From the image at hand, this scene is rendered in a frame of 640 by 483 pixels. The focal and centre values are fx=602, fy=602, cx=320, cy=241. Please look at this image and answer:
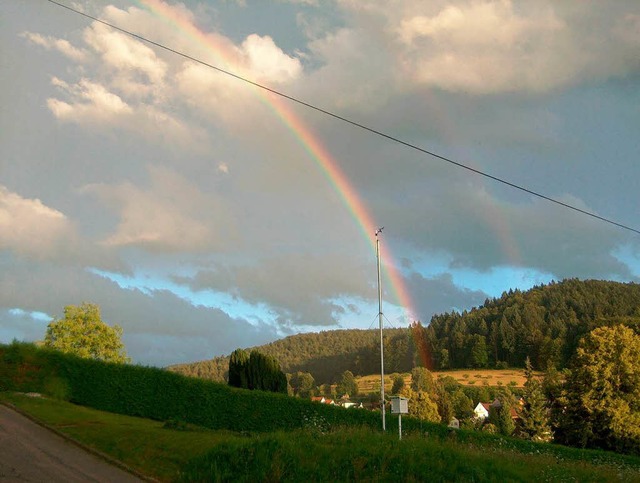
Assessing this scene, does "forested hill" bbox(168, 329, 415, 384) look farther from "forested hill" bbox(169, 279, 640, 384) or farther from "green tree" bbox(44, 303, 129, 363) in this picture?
"green tree" bbox(44, 303, 129, 363)

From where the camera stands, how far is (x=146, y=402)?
29.8m

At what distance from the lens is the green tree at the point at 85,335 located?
55688 millimetres

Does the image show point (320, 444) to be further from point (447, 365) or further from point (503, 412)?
point (447, 365)

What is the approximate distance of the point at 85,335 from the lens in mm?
56188

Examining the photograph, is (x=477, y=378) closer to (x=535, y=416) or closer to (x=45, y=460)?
(x=535, y=416)

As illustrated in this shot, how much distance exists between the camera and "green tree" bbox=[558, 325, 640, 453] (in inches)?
1732

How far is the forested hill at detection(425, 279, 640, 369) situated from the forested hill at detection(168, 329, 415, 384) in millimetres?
8150

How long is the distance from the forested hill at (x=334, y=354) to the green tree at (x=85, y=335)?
2355 inches

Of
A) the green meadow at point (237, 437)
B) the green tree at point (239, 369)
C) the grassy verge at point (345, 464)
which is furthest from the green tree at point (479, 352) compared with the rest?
the grassy verge at point (345, 464)

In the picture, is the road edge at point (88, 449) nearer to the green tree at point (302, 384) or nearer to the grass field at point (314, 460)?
the grass field at point (314, 460)

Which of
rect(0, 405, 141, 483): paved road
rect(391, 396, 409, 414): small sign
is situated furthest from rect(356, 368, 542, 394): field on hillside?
rect(0, 405, 141, 483): paved road

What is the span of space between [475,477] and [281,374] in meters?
22.7

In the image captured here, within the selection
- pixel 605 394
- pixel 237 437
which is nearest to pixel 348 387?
pixel 605 394

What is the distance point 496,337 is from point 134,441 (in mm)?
112044
